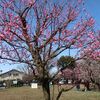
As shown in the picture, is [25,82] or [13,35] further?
[25,82]

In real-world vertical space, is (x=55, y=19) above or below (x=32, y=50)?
above

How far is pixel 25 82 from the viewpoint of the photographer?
367ft

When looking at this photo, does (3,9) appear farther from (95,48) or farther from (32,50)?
(95,48)

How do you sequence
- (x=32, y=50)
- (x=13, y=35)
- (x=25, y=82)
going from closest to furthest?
1. (x=13, y=35)
2. (x=32, y=50)
3. (x=25, y=82)

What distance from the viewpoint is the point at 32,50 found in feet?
33.7

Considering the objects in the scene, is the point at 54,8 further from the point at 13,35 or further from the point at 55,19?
the point at 13,35

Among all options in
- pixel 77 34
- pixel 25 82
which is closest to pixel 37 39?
pixel 77 34

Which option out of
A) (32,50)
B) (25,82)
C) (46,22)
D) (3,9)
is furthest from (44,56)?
(25,82)

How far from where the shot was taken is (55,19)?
1009cm

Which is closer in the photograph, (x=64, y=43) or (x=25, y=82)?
(x=64, y=43)

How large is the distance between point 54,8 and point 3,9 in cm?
149

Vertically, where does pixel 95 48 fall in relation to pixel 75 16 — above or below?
below

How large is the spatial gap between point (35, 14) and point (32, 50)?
3.57ft

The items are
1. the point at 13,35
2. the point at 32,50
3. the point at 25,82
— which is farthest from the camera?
the point at 25,82
